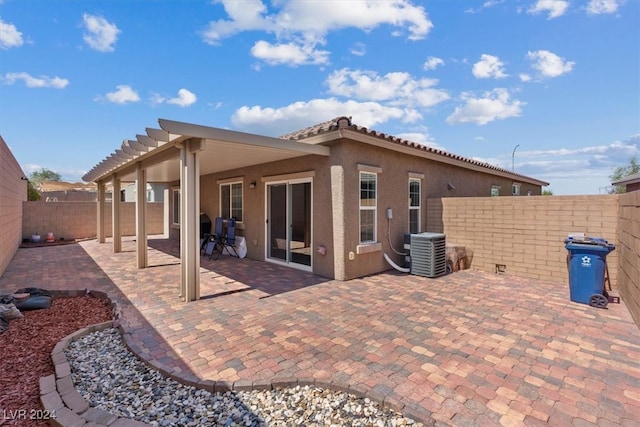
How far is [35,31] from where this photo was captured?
8.15m

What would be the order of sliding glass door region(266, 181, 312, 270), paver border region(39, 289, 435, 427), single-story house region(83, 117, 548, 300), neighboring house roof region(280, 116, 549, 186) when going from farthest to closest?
sliding glass door region(266, 181, 312, 270) → neighboring house roof region(280, 116, 549, 186) → single-story house region(83, 117, 548, 300) → paver border region(39, 289, 435, 427)

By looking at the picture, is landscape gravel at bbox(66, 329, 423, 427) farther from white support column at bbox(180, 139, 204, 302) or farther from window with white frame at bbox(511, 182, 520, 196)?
window with white frame at bbox(511, 182, 520, 196)

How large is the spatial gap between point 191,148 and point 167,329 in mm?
3267

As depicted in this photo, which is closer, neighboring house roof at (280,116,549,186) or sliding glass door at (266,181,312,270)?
neighboring house roof at (280,116,549,186)

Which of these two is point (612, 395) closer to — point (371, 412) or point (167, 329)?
point (371, 412)

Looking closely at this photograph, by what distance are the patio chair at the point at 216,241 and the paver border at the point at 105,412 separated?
21.3 ft

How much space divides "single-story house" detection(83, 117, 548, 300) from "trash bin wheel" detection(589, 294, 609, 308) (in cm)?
437

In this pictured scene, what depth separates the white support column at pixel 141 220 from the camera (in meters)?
8.85

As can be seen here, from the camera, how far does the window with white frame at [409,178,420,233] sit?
9.64 metres

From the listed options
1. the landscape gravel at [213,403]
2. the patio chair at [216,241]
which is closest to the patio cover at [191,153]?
the patio chair at [216,241]

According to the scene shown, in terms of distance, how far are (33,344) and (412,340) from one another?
17.0 feet

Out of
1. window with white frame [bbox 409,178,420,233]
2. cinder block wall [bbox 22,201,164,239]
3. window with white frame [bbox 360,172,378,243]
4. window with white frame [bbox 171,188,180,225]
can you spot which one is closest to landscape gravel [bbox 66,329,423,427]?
window with white frame [bbox 360,172,378,243]

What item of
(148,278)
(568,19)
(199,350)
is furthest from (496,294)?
(148,278)

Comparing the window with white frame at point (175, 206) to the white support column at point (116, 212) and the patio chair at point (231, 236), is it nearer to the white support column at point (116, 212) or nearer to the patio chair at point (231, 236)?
the white support column at point (116, 212)
